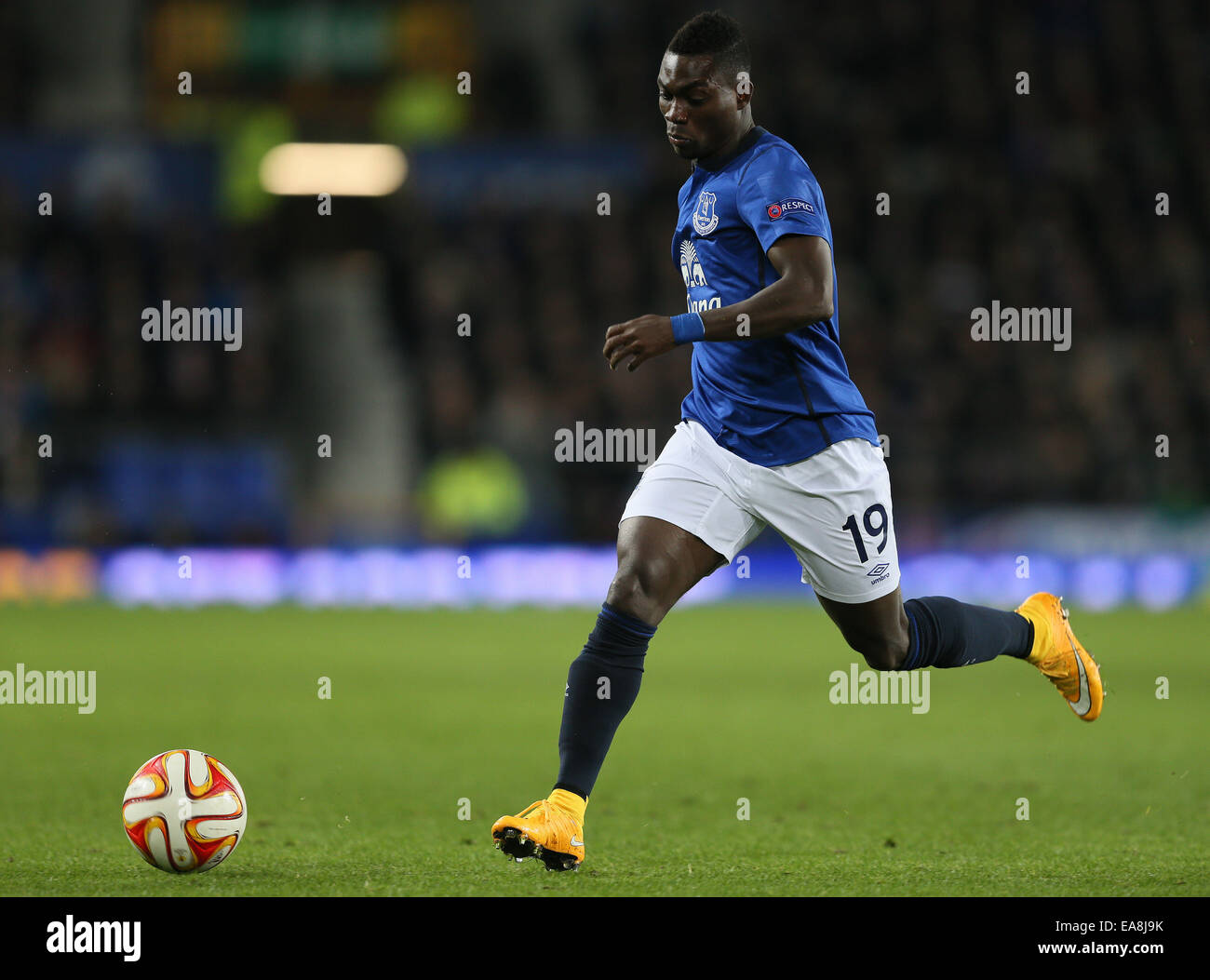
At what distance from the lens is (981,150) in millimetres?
20875

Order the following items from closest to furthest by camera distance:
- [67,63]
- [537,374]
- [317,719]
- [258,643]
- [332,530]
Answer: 1. [317,719]
2. [258,643]
3. [332,530]
4. [537,374]
5. [67,63]

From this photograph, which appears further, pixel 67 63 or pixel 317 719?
pixel 67 63

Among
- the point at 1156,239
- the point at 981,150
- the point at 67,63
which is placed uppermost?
the point at 67,63

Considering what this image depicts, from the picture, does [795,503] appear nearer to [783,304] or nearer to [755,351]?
[755,351]

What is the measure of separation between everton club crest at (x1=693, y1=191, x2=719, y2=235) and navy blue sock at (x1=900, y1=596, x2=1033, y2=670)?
1.35 meters

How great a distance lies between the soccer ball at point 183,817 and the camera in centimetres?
426

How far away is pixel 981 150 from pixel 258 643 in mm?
13065

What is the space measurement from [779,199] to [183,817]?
227cm

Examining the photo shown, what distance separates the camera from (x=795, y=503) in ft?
15.3

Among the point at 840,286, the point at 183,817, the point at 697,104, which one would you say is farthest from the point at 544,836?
the point at 840,286

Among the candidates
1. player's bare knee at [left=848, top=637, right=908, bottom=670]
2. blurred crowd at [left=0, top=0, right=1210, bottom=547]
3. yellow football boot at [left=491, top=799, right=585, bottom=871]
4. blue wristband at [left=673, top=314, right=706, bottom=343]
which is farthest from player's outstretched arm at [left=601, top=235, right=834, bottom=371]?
blurred crowd at [left=0, top=0, right=1210, bottom=547]

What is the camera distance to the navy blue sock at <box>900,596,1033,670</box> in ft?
16.4
